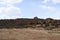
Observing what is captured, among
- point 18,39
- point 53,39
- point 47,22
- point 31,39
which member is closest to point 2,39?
point 18,39

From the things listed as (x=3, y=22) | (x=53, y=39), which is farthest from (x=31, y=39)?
(x=3, y=22)

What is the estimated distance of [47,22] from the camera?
26.9 m

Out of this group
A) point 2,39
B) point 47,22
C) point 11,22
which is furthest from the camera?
point 11,22

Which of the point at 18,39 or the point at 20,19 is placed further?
the point at 20,19

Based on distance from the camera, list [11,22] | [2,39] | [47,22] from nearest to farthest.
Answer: [2,39] < [47,22] < [11,22]

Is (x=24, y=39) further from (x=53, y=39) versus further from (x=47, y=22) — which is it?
(x=47, y=22)

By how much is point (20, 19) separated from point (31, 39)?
1872 cm

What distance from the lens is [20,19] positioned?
29.9m

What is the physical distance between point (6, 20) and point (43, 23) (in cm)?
619

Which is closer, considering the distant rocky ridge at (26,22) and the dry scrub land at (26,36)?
the dry scrub land at (26,36)

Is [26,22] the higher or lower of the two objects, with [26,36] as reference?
lower

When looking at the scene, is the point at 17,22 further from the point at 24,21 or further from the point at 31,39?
the point at 31,39

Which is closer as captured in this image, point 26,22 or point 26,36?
point 26,36

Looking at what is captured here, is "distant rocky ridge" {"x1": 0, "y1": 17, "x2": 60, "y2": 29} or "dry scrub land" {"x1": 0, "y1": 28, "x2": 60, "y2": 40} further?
"distant rocky ridge" {"x1": 0, "y1": 17, "x2": 60, "y2": 29}
